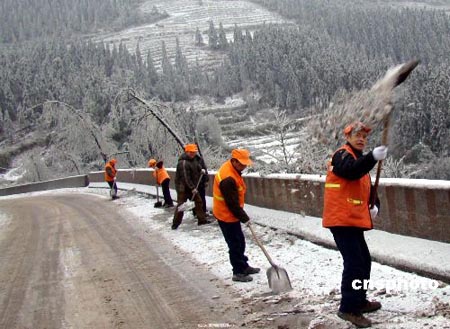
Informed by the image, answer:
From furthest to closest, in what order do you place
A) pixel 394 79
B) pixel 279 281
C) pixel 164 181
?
pixel 164 181
pixel 279 281
pixel 394 79

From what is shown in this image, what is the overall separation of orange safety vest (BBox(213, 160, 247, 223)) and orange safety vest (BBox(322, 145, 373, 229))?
2.00 m

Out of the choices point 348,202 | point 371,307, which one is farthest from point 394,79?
point 371,307

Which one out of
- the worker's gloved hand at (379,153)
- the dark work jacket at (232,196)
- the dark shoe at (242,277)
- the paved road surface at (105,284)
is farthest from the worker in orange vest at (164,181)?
the worker's gloved hand at (379,153)

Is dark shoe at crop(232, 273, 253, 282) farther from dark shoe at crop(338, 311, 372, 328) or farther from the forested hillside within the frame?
the forested hillside

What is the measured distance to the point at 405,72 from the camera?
15.6 feet

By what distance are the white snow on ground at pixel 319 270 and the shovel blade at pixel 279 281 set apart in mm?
139

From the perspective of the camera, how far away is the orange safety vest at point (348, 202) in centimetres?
491

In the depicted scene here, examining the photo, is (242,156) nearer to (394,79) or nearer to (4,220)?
(394,79)

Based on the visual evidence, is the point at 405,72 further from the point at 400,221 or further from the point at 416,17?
the point at 416,17

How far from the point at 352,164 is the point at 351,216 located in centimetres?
52

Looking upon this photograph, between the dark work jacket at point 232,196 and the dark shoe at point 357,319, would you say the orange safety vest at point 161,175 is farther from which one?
the dark shoe at point 357,319

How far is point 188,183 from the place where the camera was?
11492mm

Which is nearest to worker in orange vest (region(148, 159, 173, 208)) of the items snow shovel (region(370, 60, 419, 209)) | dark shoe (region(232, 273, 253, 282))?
dark shoe (region(232, 273, 253, 282))

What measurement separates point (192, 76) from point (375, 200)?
15748 cm
